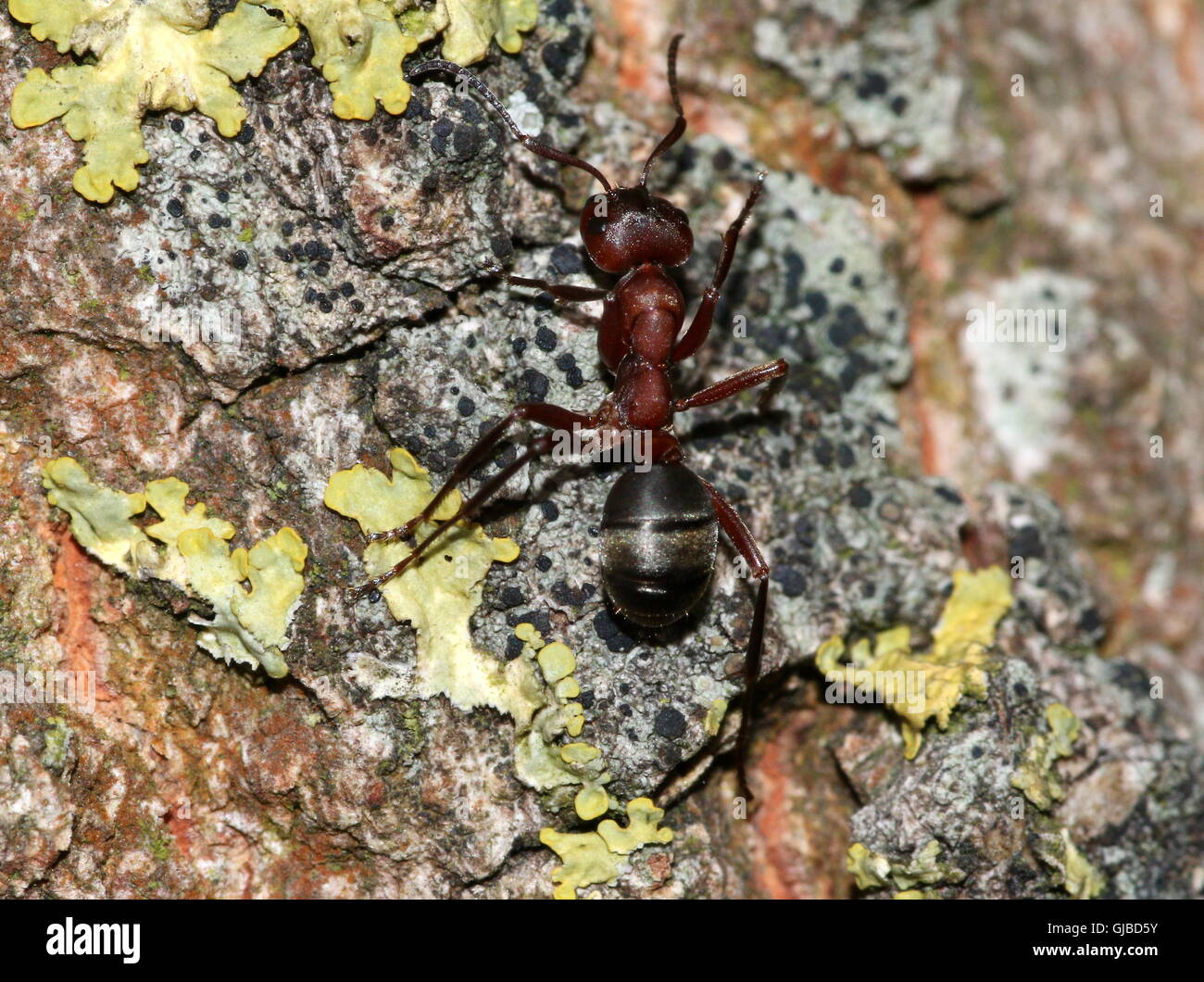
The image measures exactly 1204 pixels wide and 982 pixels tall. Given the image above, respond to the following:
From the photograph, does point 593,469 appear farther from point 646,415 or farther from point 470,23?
point 470,23

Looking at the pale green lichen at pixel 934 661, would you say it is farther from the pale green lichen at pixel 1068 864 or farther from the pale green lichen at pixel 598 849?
the pale green lichen at pixel 598 849

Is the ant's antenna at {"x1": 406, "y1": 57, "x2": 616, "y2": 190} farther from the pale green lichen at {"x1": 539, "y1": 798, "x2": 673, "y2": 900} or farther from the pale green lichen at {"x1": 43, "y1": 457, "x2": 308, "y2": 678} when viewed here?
the pale green lichen at {"x1": 539, "y1": 798, "x2": 673, "y2": 900}

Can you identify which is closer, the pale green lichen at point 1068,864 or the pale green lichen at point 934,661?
the pale green lichen at point 1068,864

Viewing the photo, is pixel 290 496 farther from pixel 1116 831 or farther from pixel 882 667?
pixel 1116 831

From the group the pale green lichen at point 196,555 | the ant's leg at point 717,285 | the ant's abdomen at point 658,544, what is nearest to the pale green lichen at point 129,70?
the pale green lichen at point 196,555

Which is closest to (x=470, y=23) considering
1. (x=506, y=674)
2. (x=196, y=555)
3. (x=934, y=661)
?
(x=196, y=555)
